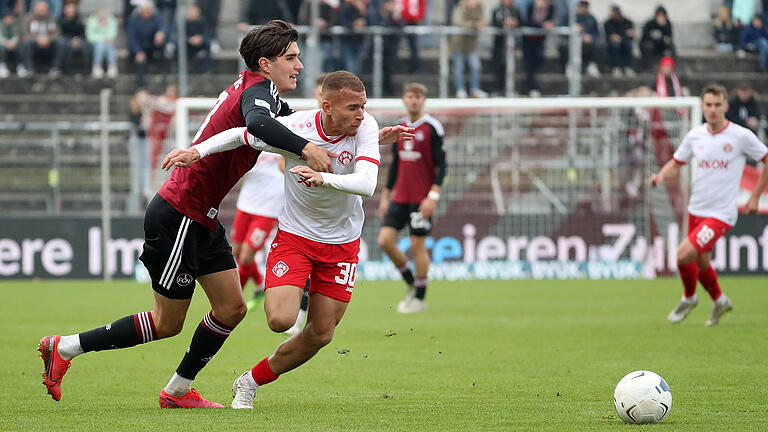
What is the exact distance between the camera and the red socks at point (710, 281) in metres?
11.6

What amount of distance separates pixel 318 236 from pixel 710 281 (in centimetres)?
636

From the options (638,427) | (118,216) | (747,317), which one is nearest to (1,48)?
(118,216)

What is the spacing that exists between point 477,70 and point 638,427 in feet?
58.2

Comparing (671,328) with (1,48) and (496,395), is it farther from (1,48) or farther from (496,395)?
(1,48)

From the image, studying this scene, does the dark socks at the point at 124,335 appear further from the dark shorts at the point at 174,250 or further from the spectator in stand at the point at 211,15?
the spectator in stand at the point at 211,15

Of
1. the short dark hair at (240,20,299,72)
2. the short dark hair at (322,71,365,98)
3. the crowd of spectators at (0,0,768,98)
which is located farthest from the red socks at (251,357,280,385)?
the crowd of spectators at (0,0,768,98)

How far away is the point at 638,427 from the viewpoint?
590 cm

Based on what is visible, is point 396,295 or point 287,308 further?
point 396,295

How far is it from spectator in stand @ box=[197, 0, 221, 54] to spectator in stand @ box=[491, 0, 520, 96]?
625 cm

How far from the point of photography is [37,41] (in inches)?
971

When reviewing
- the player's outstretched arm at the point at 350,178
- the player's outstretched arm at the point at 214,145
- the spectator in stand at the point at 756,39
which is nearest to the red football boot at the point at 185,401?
the player's outstretched arm at the point at 214,145

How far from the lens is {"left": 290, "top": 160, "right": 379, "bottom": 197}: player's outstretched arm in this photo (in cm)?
588

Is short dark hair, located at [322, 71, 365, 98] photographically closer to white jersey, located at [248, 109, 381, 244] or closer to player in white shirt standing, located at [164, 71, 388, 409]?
player in white shirt standing, located at [164, 71, 388, 409]

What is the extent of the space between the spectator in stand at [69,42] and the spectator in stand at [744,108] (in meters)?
13.8
